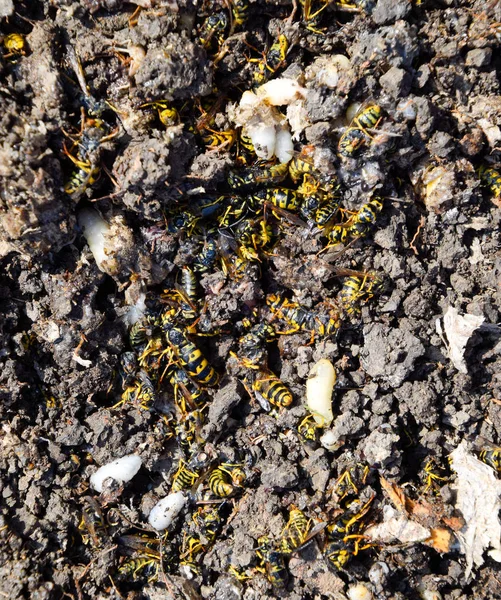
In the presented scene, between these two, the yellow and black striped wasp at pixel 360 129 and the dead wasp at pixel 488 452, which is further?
the dead wasp at pixel 488 452

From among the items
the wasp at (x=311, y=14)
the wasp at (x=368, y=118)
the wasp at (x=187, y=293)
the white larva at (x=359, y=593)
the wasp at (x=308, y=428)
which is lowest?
the white larva at (x=359, y=593)

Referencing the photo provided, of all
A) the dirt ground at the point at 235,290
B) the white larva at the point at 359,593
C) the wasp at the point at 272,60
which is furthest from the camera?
the white larva at the point at 359,593

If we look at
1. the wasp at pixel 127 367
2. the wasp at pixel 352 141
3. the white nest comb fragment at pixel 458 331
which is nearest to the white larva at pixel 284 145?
the wasp at pixel 352 141

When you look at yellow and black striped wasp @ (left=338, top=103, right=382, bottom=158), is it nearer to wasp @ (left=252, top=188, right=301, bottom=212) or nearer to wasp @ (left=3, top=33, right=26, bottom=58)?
wasp @ (left=252, top=188, right=301, bottom=212)

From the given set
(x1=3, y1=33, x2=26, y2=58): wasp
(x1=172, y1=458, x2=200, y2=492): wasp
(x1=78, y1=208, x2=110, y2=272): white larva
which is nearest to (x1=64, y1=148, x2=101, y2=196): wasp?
(x1=78, y1=208, x2=110, y2=272): white larva

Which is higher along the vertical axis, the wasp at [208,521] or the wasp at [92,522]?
the wasp at [92,522]

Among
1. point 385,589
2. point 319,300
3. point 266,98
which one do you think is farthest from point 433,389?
point 266,98

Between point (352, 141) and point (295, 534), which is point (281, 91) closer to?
point (352, 141)

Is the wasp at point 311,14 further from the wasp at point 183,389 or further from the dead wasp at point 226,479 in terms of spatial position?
the dead wasp at point 226,479
